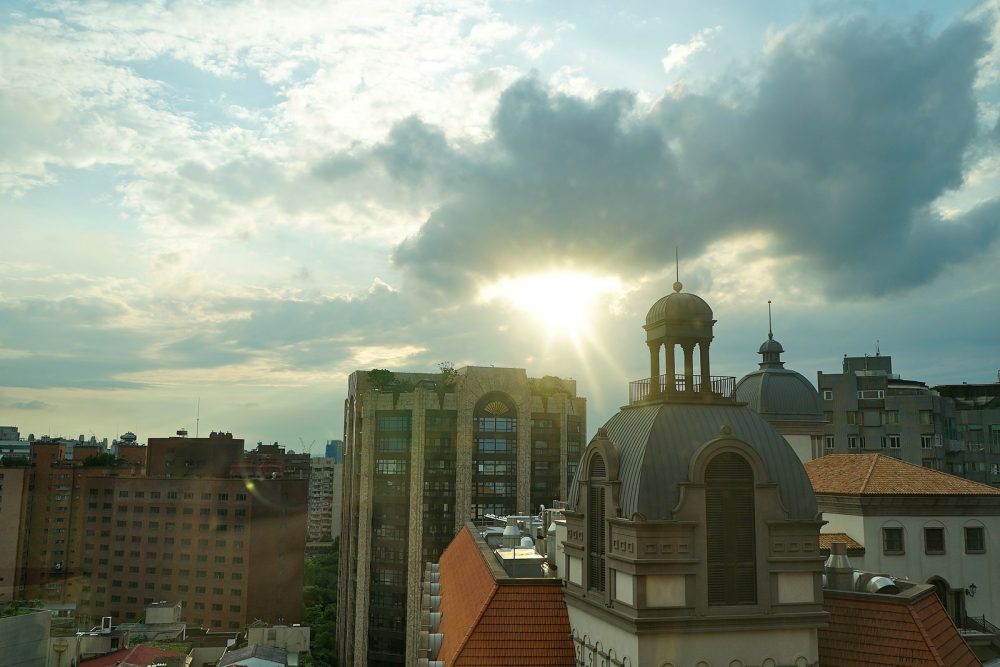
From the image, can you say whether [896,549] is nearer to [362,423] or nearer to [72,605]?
[362,423]

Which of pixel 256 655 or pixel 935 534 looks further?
pixel 256 655

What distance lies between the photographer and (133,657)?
69500 mm

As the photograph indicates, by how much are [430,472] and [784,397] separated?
194ft

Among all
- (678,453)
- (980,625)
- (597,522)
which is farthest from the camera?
(980,625)

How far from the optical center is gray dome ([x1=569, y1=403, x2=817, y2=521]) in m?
25.1

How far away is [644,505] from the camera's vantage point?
976 inches

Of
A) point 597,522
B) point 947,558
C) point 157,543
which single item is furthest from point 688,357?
point 157,543

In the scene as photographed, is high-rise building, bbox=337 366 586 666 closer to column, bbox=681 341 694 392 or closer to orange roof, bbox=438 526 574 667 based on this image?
orange roof, bbox=438 526 574 667

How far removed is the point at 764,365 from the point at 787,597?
121 feet

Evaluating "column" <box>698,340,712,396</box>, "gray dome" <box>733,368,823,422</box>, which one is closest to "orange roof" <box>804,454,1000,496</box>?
"gray dome" <box>733,368,823,422</box>

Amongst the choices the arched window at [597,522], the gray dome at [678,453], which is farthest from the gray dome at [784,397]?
the arched window at [597,522]

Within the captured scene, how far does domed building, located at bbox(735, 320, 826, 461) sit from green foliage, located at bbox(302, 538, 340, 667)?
7940 cm

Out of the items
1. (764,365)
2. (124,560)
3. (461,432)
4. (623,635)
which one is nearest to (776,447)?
(623,635)

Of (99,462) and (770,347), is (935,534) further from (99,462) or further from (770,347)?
(99,462)
